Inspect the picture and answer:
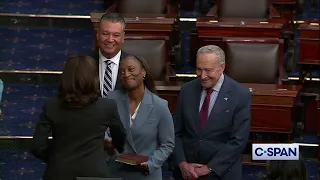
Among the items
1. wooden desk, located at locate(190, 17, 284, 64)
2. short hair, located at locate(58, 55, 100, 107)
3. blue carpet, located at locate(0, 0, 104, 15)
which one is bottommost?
wooden desk, located at locate(190, 17, 284, 64)

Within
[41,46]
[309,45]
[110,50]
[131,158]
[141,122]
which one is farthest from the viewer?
[41,46]

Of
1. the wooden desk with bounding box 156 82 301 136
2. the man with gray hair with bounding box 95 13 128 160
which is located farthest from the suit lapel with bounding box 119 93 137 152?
the wooden desk with bounding box 156 82 301 136

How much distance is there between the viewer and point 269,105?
13.4ft

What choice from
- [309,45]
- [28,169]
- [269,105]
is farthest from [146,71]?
[309,45]

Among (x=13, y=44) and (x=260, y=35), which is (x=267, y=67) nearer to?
(x=260, y=35)

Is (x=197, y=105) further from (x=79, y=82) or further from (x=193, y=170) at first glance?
(x=79, y=82)

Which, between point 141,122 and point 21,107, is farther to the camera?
point 21,107

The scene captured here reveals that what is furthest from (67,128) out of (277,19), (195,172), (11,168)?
(277,19)

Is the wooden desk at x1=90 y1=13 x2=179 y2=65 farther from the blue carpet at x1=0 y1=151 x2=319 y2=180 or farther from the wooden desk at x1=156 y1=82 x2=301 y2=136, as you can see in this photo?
A: the blue carpet at x1=0 y1=151 x2=319 y2=180

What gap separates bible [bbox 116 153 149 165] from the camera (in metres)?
2.94

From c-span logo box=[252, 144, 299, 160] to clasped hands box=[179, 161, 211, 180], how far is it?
643 mm

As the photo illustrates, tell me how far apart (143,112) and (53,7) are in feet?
8.53

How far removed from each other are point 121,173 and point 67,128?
1.44 feet

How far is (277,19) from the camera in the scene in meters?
4.95
